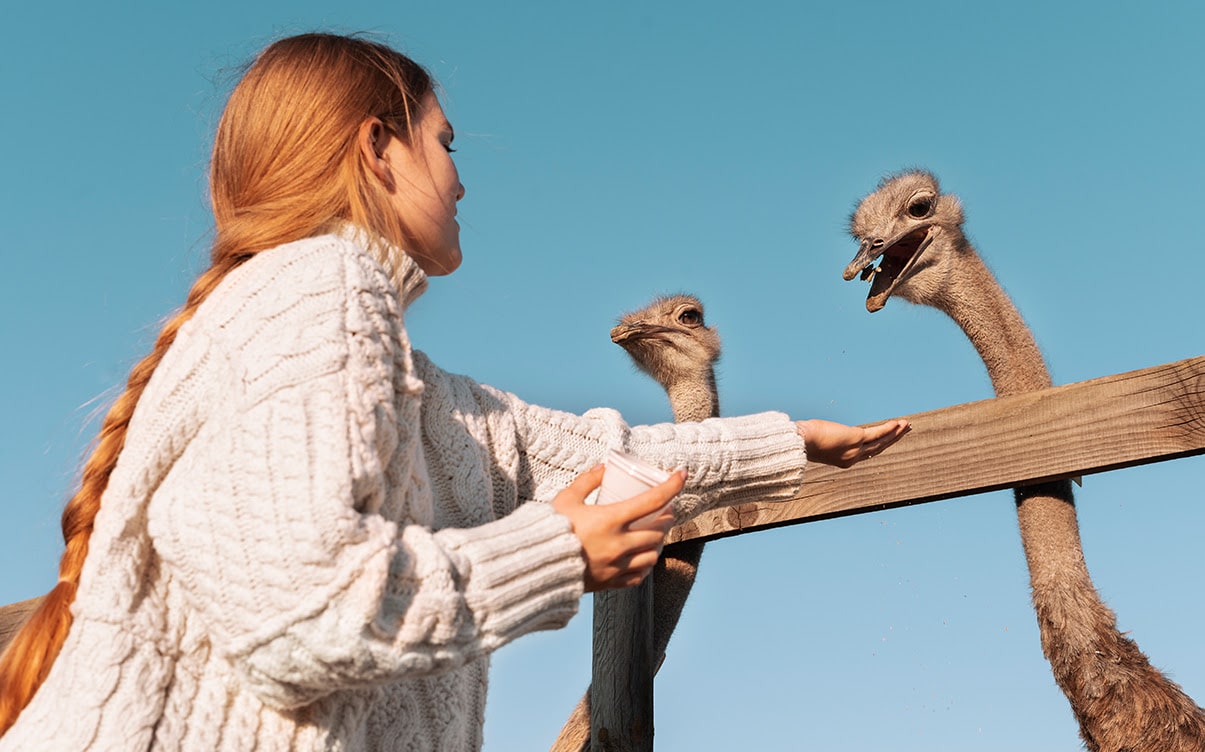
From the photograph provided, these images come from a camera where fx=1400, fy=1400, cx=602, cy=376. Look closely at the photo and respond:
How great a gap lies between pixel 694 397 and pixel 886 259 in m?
1.12

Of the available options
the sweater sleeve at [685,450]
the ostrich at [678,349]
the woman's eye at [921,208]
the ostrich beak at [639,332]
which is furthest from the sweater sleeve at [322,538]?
the ostrich beak at [639,332]

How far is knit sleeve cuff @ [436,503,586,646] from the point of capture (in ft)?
5.55

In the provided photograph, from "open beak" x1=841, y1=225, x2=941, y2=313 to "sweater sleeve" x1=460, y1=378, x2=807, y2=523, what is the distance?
111 inches

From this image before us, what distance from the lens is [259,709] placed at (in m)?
1.72

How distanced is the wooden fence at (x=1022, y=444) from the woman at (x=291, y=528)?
127cm

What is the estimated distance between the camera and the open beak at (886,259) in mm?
5367

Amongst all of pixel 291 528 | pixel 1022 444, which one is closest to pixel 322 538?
pixel 291 528

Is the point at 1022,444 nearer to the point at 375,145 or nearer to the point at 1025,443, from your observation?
the point at 1025,443

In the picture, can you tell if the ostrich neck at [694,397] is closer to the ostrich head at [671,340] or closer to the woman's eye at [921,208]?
the ostrich head at [671,340]

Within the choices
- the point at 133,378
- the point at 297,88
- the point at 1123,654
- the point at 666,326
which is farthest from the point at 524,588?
the point at 666,326

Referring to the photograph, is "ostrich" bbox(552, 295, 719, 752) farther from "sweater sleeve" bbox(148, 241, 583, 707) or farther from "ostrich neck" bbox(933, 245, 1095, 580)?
"sweater sleeve" bbox(148, 241, 583, 707)

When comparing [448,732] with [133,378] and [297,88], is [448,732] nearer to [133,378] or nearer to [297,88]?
[133,378]

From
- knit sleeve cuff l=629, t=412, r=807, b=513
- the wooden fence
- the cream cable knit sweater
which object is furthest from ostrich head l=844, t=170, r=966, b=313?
the cream cable knit sweater

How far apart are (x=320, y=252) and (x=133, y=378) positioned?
1.08ft
